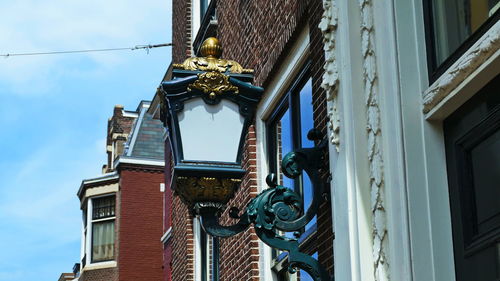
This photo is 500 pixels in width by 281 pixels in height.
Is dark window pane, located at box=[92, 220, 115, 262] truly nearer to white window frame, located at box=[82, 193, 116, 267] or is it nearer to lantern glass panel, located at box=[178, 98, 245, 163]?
white window frame, located at box=[82, 193, 116, 267]

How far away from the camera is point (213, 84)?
5.84 m

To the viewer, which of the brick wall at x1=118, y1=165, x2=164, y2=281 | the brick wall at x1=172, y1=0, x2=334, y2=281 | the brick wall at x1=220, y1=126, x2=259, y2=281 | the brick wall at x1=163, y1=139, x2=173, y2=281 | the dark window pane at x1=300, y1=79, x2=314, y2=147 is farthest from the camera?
the brick wall at x1=118, y1=165, x2=164, y2=281

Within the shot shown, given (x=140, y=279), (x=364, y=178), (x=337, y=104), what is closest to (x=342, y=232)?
(x=364, y=178)

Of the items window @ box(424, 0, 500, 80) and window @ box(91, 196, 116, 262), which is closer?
window @ box(424, 0, 500, 80)

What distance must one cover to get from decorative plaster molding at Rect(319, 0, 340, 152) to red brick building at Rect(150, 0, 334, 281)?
0.45 metres

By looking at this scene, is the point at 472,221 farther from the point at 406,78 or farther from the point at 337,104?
Result: the point at 337,104

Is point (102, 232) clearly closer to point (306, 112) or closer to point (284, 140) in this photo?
point (284, 140)

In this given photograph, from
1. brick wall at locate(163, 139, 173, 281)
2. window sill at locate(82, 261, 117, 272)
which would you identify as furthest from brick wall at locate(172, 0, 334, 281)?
window sill at locate(82, 261, 117, 272)

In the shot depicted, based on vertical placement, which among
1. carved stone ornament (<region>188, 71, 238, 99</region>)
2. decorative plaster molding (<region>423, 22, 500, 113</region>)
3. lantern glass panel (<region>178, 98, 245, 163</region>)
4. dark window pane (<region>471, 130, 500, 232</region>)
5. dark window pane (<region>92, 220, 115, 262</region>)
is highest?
dark window pane (<region>92, 220, 115, 262</region>)

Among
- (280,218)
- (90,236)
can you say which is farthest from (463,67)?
(90,236)

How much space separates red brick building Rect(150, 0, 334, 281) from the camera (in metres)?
6.91

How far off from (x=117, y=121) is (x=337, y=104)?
103ft

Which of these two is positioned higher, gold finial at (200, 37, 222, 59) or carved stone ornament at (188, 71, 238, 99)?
gold finial at (200, 37, 222, 59)

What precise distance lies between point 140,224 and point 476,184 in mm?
27590
